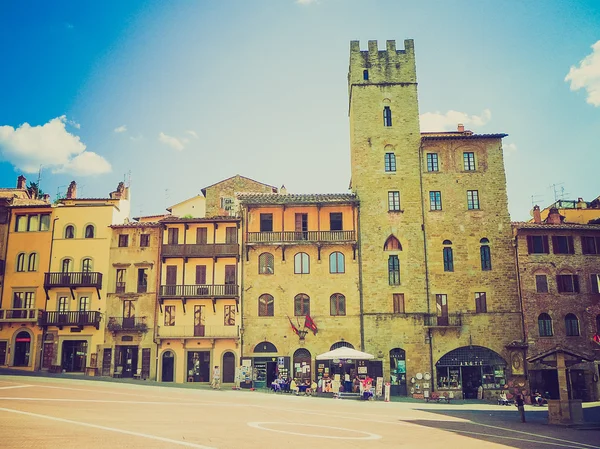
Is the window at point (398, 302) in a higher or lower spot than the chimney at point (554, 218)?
lower

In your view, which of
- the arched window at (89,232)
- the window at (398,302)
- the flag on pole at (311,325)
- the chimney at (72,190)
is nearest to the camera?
the flag on pole at (311,325)

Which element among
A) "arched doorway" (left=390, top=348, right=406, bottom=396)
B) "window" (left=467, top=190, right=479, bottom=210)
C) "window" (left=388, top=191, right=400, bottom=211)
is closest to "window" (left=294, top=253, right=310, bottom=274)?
"window" (left=388, top=191, right=400, bottom=211)

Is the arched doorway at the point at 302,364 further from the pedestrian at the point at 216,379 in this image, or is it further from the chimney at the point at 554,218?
the chimney at the point at 554,218

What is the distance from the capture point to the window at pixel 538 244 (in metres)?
40.6

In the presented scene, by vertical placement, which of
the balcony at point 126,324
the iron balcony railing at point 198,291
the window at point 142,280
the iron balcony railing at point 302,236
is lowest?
the balcony at point 126,324

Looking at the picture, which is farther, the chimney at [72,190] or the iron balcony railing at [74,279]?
the chimney at [72,190]

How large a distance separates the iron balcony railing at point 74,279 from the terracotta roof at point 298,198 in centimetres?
1252

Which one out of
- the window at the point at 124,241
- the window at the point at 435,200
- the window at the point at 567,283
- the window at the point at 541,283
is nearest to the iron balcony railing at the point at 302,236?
the window at the point at 435,200

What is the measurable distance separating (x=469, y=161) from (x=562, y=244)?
30.0ft

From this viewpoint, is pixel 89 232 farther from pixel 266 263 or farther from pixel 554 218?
pixel 554 218

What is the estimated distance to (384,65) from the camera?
44125mm

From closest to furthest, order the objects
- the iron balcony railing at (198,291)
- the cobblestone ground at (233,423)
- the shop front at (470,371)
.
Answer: the cobblestone ground at (233,423) < the shop front at (470,371) < the iron balcony railing at (198,291)

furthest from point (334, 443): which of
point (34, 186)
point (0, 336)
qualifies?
point (34, 186)

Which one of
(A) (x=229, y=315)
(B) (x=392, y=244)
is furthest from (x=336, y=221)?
(A) (x=229, y=315)
